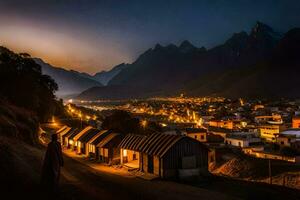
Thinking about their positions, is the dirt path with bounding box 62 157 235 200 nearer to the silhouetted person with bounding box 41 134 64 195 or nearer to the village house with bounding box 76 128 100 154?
the silhouetted person with bounding box 41 134 64 195

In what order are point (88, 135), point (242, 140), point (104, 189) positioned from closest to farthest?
point (104, 189) < point (88, 135) < point (242, 140)

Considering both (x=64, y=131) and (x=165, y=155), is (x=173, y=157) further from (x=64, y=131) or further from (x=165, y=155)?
(x=64, y=131)

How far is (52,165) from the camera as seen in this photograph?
13.7m

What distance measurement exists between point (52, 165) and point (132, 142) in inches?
806

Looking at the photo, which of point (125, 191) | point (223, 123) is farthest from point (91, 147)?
point (223, 123)

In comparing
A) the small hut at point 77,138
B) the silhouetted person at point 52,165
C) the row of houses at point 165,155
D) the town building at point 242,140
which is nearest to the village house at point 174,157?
the row of houses at point 165,155

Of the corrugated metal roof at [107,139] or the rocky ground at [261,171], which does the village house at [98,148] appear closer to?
the corrugated metal roof at [107,139]

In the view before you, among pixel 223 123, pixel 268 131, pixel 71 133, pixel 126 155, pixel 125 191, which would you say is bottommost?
pixel 125 191

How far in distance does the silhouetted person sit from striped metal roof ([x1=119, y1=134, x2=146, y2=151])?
18125 mm

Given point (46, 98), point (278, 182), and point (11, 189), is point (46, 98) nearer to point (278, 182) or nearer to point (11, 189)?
point (278, 182)

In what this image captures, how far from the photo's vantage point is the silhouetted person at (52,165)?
13.6m

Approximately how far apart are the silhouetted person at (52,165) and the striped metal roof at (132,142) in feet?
59.5

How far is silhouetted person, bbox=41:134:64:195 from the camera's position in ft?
44.6

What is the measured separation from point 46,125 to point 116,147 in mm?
33928
